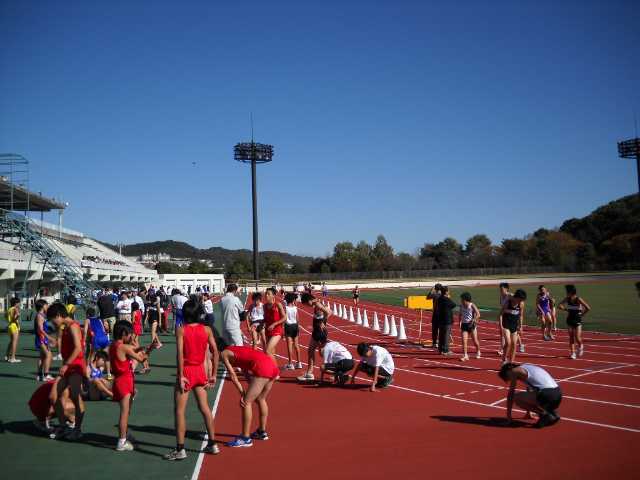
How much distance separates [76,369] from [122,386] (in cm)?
87

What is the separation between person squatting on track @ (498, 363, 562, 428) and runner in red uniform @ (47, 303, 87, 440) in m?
5.72

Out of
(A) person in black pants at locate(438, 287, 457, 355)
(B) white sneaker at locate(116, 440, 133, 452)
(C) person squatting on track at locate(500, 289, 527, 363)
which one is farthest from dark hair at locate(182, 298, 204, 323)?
(A) person in black pants at locate(438, 287, 457, 355)

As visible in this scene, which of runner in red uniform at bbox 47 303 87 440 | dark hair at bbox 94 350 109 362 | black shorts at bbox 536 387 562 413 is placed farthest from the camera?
dark hair at bbox 94 350 109 362

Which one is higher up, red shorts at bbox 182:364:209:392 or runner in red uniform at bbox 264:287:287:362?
runner in red uniform at bbox 264:287:287:362

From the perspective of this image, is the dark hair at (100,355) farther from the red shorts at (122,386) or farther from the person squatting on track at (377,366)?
the person squatting on track at (377,366)

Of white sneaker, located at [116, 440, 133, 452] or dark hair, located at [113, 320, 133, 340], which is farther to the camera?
dark hair, located at [113, 320, 133, 340]

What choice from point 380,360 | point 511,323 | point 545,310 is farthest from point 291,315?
point 545,310

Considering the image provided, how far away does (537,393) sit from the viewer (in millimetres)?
7227

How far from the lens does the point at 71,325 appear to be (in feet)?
21.9

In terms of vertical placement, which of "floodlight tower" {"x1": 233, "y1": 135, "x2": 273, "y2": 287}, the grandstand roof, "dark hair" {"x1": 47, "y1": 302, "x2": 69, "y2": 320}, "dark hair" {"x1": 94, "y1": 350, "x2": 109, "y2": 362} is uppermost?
"floodlight tower" {"x1": 233, "y1": 135, "x2": 273, "y2": 287}

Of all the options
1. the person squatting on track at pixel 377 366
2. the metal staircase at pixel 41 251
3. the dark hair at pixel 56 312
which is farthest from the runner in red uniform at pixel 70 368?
the metal staircase at pixel 41 251

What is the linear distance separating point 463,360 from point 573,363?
252cm

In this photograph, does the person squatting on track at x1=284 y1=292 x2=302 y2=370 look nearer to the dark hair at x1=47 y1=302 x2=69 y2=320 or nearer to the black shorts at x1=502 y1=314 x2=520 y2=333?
the black shorts at x1=502 y1=314 x2=520 y2=333

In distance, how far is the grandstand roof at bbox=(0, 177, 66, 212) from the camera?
106 feet
